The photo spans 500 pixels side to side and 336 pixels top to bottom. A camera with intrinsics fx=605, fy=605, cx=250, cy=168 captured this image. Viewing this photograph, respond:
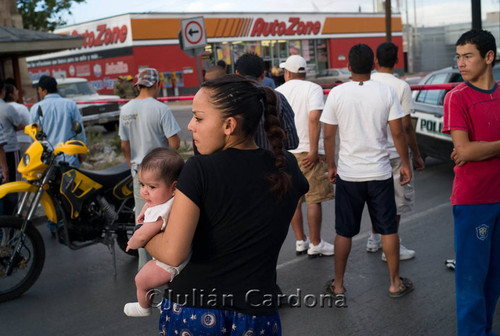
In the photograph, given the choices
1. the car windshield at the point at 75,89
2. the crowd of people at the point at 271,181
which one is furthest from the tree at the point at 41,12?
the crowd of people at the point at 271,181

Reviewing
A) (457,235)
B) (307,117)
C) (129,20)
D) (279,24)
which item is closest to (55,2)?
(129,20)

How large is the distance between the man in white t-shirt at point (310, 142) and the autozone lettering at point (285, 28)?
→ 36.2m

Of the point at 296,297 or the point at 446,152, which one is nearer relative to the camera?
the point at 296,297

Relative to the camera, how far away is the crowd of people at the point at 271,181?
7.26 ft

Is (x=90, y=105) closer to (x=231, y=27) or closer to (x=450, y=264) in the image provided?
(x=450, y=264)

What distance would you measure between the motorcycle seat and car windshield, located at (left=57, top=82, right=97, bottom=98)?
14.6 m

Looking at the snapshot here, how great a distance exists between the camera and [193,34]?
37.2 feet

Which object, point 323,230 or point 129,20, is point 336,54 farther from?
point 323,230

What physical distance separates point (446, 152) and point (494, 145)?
5.60m

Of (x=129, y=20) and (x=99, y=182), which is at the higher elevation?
(x=129, y=20)

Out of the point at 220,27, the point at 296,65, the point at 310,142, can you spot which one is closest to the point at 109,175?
the point at 310,142

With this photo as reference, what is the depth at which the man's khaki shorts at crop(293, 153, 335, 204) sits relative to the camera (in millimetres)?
5883

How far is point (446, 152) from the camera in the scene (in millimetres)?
8836

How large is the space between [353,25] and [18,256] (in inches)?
1754
